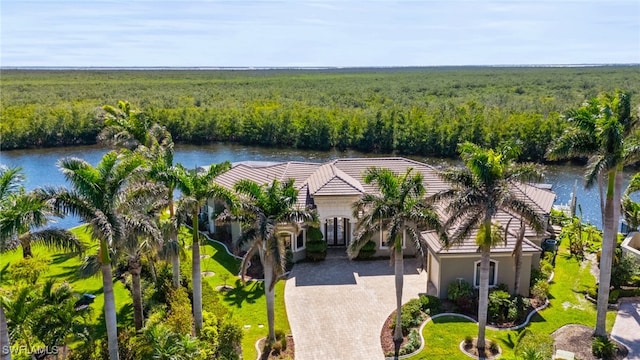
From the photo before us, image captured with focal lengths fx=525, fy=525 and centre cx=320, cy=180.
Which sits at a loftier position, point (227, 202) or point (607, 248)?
point (227, 202)

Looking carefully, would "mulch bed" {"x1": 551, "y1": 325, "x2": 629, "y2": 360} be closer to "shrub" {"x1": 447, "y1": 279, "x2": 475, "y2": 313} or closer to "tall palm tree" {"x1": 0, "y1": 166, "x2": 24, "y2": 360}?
"shrub" {"x1": 447, "y1": 279, "x2": 475, "y2": 313}

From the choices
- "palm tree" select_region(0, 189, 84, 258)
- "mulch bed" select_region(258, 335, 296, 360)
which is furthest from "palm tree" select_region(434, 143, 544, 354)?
"palm tree" select_region(0, 189, 84, 258)

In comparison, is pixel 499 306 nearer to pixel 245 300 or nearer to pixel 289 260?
pixel 289 260

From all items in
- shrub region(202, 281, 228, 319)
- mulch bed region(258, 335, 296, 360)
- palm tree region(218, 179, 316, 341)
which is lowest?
mulch bed region(258, 335, 296, 360)

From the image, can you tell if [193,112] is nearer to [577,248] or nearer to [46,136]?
[46,136]

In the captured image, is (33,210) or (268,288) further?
(268,288)

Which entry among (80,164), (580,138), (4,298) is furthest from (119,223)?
(580,138)

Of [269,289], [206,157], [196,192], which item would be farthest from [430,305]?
[206,157]

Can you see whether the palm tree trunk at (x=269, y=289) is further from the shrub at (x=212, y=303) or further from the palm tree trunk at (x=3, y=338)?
the palm tree trunk at (x=3, y=338)
